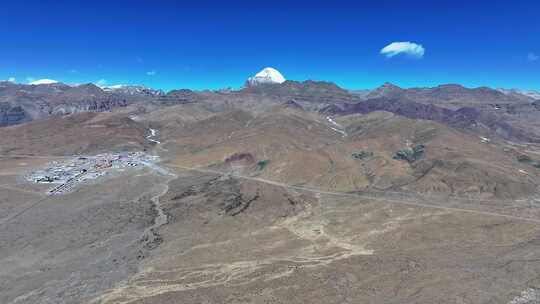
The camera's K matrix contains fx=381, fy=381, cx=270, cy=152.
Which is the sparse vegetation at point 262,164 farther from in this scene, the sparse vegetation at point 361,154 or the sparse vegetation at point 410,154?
the sparse vegetation at point 410,154

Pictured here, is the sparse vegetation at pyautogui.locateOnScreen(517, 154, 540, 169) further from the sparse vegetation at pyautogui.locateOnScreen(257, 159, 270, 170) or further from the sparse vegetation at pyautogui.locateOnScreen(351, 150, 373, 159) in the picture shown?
the sparse vegetation at pyautogui.locateOnScreen(257, 159, 270, 170)

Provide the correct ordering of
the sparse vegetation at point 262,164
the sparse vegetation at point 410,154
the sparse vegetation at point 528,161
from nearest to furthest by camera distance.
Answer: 1. the sparse vegetation at point 262,164
2. the sparse vegetation at point 528,161
3. the sparse vegetation at point 410,154

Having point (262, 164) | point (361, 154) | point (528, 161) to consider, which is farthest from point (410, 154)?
point (262, 164)

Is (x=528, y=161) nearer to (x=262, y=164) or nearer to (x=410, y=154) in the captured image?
(x=410, y=154)

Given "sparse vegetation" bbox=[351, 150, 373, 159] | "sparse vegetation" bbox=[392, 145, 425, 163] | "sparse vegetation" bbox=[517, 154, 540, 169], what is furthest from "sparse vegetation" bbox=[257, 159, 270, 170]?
"sparse vegetation" bbox=[517, 154, 540, 169]

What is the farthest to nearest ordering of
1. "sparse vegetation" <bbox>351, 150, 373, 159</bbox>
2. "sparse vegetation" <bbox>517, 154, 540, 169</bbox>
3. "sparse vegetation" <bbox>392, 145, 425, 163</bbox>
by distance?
"sparse vegetation" <bbox>351, 150, 373, 159</bbox>
"sparse vegetation" <bbox>392, 145, 425, 163</bbox>
"sparse vegetation" <bbox>517, 154, 540, 169</bbox>

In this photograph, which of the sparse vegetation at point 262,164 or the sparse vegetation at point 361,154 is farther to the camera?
the sparse vegetation at point 361,154

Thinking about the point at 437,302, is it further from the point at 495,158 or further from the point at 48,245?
the point at 495,158

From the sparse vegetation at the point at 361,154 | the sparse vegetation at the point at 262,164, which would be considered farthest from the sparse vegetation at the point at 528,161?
the sparse vegetation at the point at 262,164
